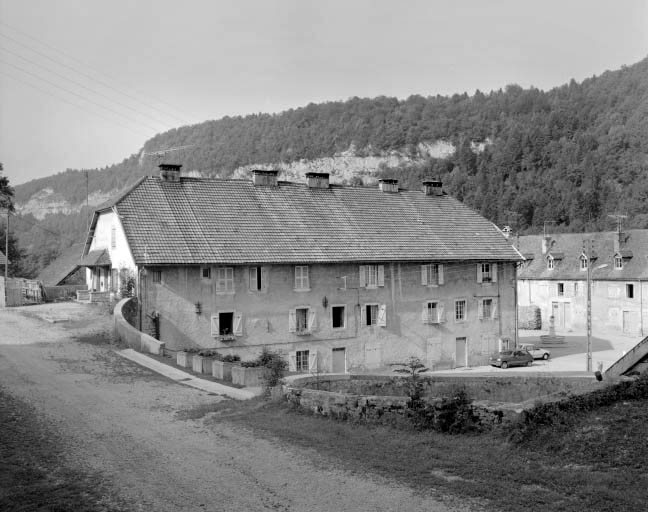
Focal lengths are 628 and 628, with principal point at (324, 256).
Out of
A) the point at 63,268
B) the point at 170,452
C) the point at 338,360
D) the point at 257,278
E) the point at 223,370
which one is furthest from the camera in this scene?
the point at 63,268

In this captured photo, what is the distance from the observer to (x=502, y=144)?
158m

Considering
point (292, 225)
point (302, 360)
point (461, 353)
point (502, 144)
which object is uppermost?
point (502, 144)

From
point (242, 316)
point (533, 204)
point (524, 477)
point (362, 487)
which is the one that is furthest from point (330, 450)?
point (533, 204)

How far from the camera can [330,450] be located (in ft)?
38.5

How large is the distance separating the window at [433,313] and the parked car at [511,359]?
189 inches

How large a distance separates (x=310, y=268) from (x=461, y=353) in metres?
11.8

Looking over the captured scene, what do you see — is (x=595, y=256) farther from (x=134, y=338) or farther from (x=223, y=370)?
(x=223, y=370)

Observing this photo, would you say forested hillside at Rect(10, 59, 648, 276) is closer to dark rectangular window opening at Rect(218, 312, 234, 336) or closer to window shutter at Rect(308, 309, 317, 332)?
window shutter at Rect(308, 309, 317, 332)

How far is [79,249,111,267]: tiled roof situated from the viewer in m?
34.6

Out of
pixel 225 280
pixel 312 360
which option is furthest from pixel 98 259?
pixel 312 360

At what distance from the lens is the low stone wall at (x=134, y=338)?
23.7 meters

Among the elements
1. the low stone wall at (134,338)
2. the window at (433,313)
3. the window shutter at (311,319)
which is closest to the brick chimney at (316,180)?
the window shutter at (311,319)

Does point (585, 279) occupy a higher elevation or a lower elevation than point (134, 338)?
higher

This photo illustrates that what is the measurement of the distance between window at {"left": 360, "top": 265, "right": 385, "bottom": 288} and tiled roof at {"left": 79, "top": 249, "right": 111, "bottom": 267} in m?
14.1
